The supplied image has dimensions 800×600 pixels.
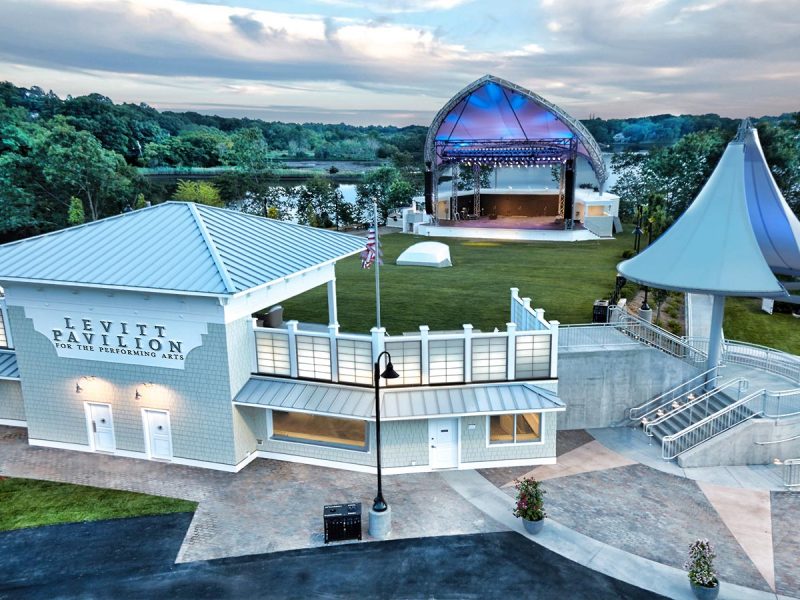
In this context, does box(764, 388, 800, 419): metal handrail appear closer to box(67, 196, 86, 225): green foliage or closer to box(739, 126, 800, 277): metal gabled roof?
box(739, 126, 800, 277): metal gabled roof

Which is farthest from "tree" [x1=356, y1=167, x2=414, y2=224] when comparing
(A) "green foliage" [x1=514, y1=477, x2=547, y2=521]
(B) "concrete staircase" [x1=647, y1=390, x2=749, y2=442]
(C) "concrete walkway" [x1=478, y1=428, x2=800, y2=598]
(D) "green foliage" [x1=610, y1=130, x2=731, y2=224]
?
(A) "green foliage" [x1=514, y1=477, x2=547, y2=521]

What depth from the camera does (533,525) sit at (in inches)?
663

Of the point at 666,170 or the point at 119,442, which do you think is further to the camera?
the point at 666,170

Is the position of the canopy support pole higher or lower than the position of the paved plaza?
higher

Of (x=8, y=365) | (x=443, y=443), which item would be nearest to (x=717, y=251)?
(x=443, y=443)

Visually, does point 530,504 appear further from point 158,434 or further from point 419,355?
point 158,434

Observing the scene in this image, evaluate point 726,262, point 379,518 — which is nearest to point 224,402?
point 379,518

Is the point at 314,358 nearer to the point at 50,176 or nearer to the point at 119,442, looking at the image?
the point at 119,442

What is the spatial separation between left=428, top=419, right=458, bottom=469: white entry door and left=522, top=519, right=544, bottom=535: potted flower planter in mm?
4326

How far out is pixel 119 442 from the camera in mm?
21672

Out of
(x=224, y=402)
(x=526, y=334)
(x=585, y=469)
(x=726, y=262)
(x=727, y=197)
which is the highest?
(x=727, y=197)

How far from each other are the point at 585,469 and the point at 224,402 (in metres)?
13.3

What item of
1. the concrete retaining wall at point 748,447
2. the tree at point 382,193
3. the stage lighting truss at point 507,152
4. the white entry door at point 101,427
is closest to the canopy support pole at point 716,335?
the concrete retaining wall at point 748,447

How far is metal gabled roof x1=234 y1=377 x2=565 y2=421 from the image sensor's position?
1956 cm
